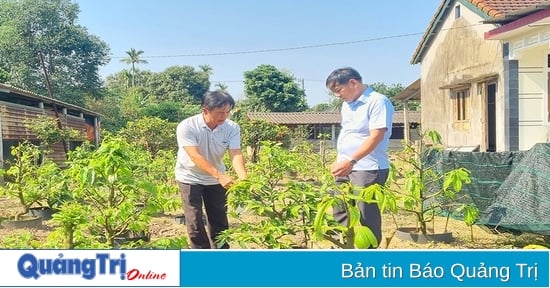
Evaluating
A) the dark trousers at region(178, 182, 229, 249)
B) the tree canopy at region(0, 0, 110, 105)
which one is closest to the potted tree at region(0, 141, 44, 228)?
the dark trousers at region(178, 182, 229, 249)

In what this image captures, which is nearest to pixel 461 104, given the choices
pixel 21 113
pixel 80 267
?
pixel 80 267

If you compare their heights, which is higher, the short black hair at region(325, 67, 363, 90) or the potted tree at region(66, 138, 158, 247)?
the short black hair at region(325, 67, 363, 90)

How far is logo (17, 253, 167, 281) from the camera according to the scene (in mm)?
2500

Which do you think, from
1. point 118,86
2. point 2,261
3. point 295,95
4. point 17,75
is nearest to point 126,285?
point 2,261

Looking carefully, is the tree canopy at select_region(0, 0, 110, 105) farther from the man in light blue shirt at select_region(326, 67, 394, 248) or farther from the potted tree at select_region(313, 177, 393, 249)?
the potted tree at select_region(313, 177, 393, 249)

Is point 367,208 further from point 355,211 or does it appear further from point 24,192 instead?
point 24,192

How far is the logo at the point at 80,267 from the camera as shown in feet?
8.20

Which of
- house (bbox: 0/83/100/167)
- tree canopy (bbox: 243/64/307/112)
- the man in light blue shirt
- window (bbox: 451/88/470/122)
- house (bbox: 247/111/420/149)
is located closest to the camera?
the man in light blue shirt

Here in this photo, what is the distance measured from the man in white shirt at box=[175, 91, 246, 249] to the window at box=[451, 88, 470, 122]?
9165 millimetres

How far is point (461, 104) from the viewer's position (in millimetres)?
12031

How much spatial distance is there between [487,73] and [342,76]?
778cm

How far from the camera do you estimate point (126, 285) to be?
248cm

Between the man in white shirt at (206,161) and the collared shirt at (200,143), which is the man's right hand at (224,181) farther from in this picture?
the collared shirt at (200,143)

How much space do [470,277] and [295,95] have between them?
2995 cm
